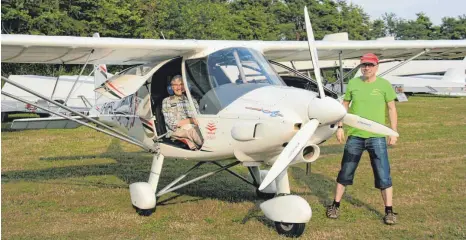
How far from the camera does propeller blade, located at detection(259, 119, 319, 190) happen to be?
476 centimetres

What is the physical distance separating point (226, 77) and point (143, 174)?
403cm

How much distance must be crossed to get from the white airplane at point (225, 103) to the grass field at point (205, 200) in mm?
411

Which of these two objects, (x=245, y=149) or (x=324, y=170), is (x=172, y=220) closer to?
(x=245, y=149)

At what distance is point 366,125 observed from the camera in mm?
5434

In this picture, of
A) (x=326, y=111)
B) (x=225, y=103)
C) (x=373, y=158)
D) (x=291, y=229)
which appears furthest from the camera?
(x=373, y=158)

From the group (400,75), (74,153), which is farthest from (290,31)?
(74,153)

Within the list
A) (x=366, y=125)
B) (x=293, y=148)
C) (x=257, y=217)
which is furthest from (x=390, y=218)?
(x=293, y=148)

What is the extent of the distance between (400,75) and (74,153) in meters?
36.5

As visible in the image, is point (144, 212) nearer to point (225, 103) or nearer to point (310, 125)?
point (225, 103)

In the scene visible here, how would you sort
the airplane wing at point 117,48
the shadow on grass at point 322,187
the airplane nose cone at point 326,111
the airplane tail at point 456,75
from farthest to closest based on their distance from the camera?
the airplane tail at point 456,75
the shadow on grass at point 322,187
the airplane wing at point 117,48
the airplane nose cone at point 326,111

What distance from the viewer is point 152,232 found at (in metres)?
5.70

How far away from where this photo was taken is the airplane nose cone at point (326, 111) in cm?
469

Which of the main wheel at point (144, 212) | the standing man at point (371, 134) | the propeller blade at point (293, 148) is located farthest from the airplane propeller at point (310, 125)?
the main wheel at point (144, 212)

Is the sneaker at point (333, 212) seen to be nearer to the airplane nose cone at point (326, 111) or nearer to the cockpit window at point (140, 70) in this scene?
the airplane nose cone at point (326, 111)
